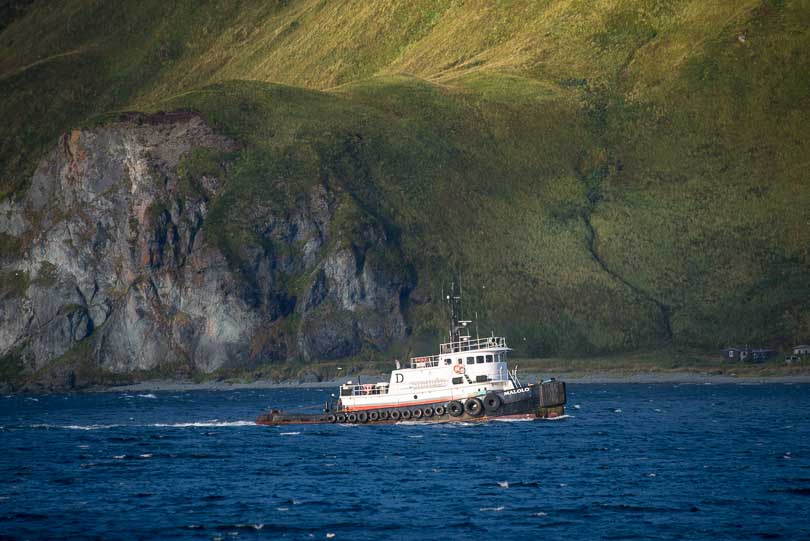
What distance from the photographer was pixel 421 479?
8869cm

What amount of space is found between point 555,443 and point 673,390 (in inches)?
3556

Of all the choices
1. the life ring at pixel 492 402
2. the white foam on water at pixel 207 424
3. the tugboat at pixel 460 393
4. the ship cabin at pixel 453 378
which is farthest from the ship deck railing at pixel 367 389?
the white foam on water at pixel 207 424

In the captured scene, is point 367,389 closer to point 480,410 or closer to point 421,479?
point 480,410

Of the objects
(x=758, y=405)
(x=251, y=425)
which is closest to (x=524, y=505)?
(x=251, y=425)

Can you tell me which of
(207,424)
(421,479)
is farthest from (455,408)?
(421,479)

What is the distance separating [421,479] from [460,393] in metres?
36.0

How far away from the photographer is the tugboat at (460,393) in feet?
406

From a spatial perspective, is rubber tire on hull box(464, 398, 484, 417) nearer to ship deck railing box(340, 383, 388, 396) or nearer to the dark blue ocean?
the dark blue ocean

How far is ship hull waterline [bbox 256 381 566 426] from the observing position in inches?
4870

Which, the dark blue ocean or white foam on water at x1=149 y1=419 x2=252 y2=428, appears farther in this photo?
white foam on water at x1=149 y1=419 x2=252 y2=428

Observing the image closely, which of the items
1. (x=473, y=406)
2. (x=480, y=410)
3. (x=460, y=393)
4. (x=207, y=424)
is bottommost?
(x=207, y=424)

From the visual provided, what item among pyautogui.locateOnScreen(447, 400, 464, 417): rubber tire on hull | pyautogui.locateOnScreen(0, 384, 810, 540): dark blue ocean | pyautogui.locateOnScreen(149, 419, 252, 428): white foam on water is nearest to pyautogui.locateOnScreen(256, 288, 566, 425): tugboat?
pyautogui.locateOnScreen(447, 400, 464, 417): rubber tire on hull

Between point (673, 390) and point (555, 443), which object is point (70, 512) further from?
point (673, 390)

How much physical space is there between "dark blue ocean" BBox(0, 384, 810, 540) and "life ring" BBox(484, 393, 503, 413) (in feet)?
6.25
